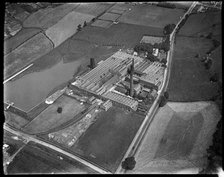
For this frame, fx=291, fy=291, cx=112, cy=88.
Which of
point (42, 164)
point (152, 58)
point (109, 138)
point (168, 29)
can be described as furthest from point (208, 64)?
point (42, 164)

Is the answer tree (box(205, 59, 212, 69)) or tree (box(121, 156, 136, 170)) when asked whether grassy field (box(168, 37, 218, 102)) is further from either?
tree (box(121, 156, 136, 170))

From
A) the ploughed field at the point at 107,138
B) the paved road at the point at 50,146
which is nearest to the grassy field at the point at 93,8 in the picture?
the ploughed field at the point at 107,138

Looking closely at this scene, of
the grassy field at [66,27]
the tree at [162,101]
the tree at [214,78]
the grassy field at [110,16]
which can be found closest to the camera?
the tree at [162,101]

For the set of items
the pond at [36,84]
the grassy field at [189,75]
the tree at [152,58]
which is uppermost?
the tree at [152,58]

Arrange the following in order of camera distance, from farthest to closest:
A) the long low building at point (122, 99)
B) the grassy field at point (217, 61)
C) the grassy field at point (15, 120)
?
the grassy field at point (217, 61), the long low building at point (122, 99), the grassy field at point (15, 120)

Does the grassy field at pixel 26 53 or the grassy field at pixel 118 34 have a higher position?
the grassy field at pixel 118 34

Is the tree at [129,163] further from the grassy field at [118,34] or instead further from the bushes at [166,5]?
the bushes at [166,5]
